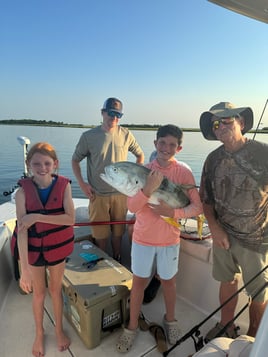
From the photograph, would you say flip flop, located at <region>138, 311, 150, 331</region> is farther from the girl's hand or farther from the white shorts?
the girl's hand

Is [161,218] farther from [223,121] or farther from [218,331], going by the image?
[218,331]

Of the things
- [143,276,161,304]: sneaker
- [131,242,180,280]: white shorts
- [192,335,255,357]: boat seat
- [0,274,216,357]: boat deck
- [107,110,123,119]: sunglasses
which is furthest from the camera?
[107,110,123,119]: sunglasses

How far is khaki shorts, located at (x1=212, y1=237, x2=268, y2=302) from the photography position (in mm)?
1825

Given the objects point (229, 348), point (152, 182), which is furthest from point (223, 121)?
point (229, 348)

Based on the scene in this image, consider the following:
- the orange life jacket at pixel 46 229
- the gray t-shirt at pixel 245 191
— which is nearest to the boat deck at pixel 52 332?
the orange life jacket at pixel 46 229

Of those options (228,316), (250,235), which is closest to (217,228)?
(250,235)

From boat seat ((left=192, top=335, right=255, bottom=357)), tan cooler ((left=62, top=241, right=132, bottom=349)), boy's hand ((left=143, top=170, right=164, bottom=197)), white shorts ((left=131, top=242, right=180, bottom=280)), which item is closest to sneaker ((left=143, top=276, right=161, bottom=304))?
tan cooler ((left=62, top=241, right=132, bottom=349))

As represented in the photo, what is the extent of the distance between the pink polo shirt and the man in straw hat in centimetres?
22

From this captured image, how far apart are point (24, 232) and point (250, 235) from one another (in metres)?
1.63

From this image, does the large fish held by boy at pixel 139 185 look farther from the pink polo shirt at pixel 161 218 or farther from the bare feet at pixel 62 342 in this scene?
Result: the bare feet at pixel 62 342

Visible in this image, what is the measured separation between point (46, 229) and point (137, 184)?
755mm

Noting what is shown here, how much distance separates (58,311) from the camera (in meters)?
2.02

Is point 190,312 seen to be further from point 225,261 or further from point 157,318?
point 225,261

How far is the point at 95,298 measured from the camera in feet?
6.45
